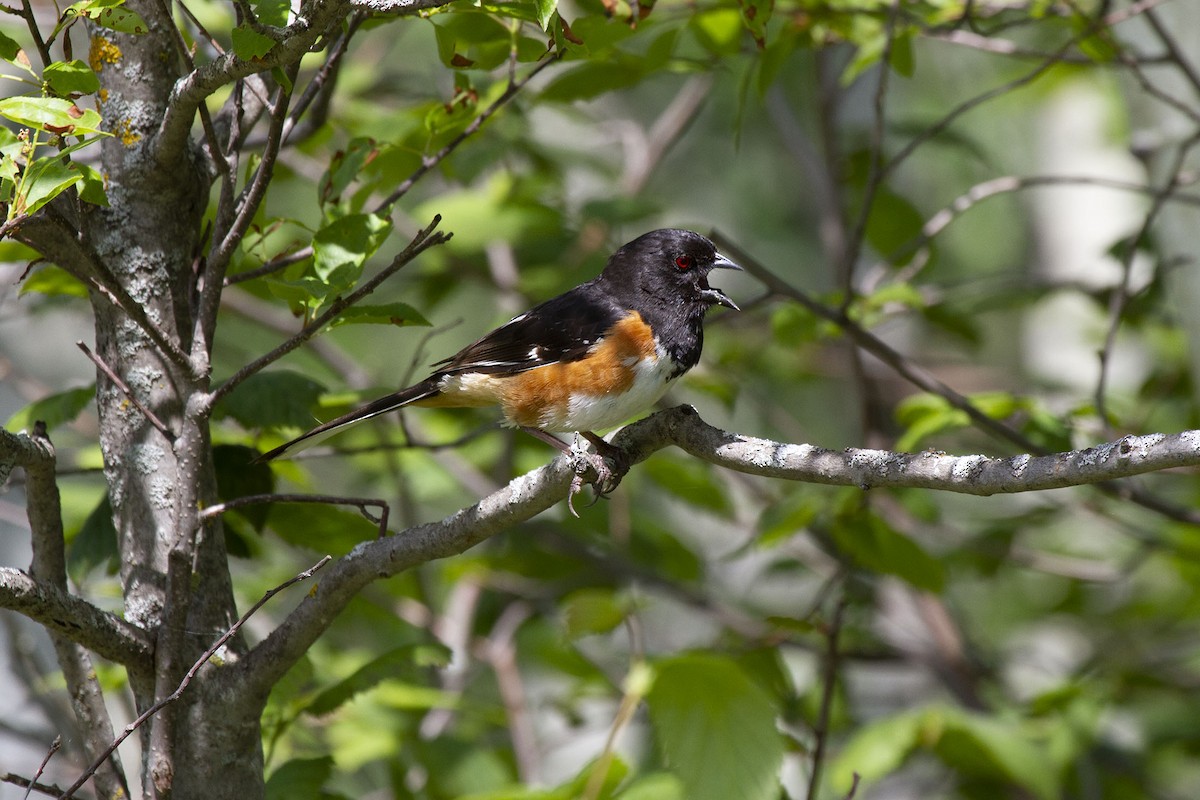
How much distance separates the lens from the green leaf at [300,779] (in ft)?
7.55

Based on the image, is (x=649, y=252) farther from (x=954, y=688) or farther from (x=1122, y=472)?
(x=954, y=688)

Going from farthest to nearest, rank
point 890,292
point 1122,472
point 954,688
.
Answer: point 954,688 < point 890,292 < point 1122,472

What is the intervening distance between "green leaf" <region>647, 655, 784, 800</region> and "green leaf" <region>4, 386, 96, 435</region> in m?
1.54

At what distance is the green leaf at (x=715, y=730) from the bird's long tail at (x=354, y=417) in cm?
92

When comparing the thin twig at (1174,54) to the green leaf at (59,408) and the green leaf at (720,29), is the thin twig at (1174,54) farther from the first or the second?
the green leaf at (59,408)

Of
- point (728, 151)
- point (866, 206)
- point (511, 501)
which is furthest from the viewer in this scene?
point (728, 151)

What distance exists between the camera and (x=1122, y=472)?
1476mm

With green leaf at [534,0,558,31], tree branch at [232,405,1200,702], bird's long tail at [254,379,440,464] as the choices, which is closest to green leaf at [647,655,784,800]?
tree branch at [232,405,1200,702]

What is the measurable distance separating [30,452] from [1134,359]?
6.27m

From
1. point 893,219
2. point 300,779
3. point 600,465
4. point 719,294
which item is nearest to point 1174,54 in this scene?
point 893,219

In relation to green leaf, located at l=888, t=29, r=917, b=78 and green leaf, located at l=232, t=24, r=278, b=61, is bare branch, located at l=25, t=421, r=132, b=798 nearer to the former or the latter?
green leaf, located at l=232, t=24, r=278, b=61

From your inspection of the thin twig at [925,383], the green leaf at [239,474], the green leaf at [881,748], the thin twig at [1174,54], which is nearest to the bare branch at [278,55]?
the green leaf at [239,474]

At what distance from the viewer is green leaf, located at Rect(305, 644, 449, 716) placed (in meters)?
2.37

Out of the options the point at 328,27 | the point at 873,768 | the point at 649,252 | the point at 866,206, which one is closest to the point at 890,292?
the point at 866,206
